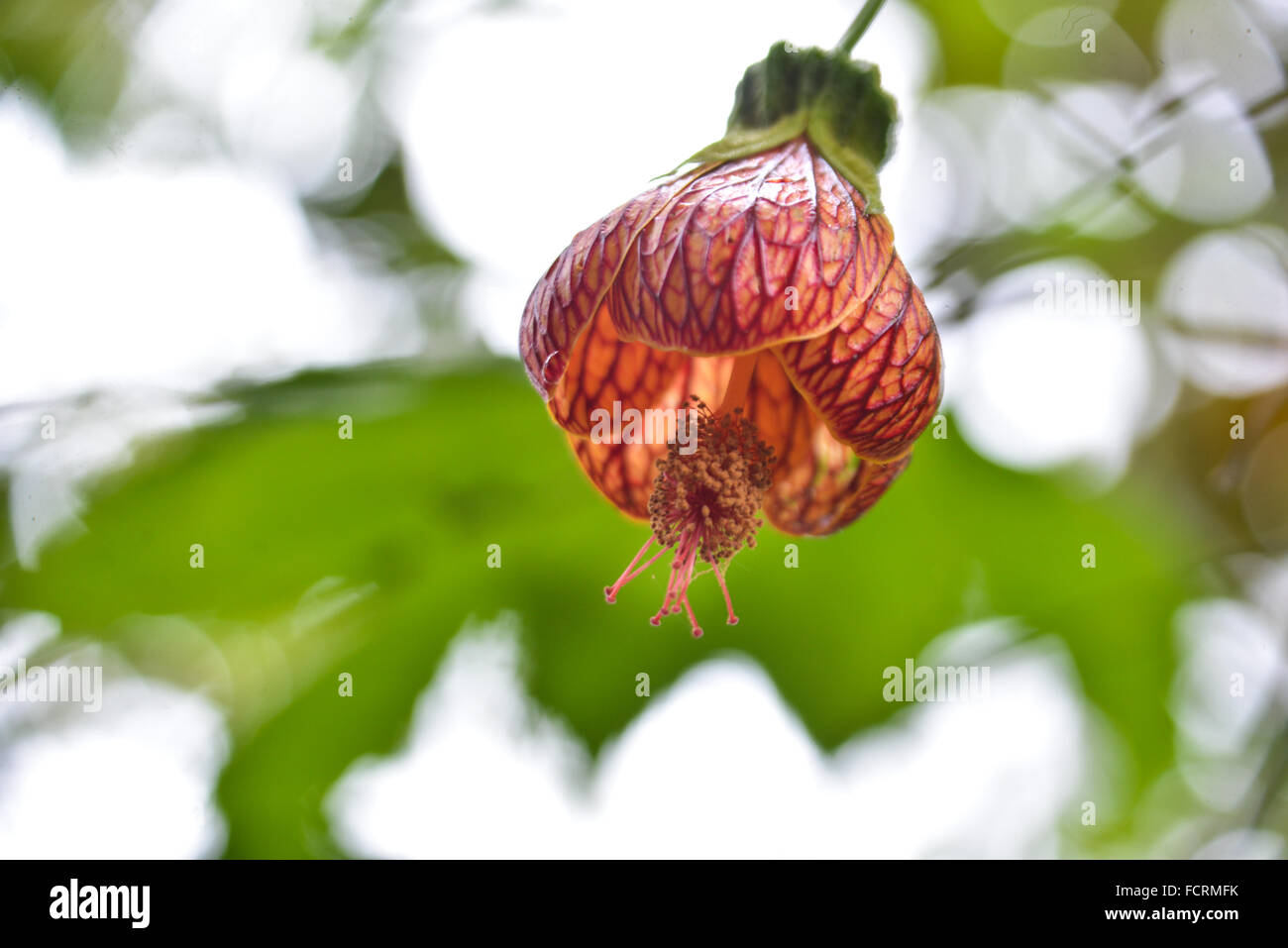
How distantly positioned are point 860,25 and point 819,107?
0.09 m

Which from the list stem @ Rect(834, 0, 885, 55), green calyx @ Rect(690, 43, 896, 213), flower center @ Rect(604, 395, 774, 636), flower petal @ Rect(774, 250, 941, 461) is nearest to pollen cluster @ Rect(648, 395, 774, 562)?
flower center @ Rect(604, 395, 774, 636)

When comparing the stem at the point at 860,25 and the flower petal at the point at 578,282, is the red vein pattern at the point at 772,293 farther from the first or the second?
the stem at the point at 860,25

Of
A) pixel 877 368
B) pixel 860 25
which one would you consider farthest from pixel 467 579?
pixel 860 25

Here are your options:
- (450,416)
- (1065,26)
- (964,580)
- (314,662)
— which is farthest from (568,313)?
(1065,26)

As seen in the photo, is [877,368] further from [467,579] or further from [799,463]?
[467,579]

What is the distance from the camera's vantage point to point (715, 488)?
102 cm

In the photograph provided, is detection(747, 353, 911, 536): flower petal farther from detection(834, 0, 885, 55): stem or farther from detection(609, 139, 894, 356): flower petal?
detection(834, 0, 885, 55): stem

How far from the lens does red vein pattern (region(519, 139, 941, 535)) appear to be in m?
0.88

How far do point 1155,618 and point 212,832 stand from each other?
1469mm

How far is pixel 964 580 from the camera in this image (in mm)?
1601

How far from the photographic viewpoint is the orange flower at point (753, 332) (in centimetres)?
89

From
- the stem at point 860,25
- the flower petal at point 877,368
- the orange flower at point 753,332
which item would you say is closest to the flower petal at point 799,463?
the orange flower at point 753,332

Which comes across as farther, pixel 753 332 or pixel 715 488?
pixel 715 488
